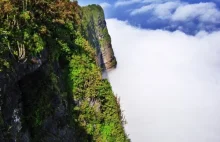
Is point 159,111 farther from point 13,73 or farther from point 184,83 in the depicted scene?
point 13,73

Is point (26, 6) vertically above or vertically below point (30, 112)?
above

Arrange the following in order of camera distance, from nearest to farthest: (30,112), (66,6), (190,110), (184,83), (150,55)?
(30,112) < (66,6) < (190,110) < (184,83) < (150,55)

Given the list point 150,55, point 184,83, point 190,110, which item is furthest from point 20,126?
point 150,55

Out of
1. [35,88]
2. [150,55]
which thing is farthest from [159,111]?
[35,88]

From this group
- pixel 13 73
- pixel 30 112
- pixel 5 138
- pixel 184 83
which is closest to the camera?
pixel 5 138

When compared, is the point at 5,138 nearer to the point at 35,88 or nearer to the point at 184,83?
the point at 35,88

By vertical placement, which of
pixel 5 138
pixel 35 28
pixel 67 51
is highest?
pixel 67 51

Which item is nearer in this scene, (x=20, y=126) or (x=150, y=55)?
(x=20, y=126)
